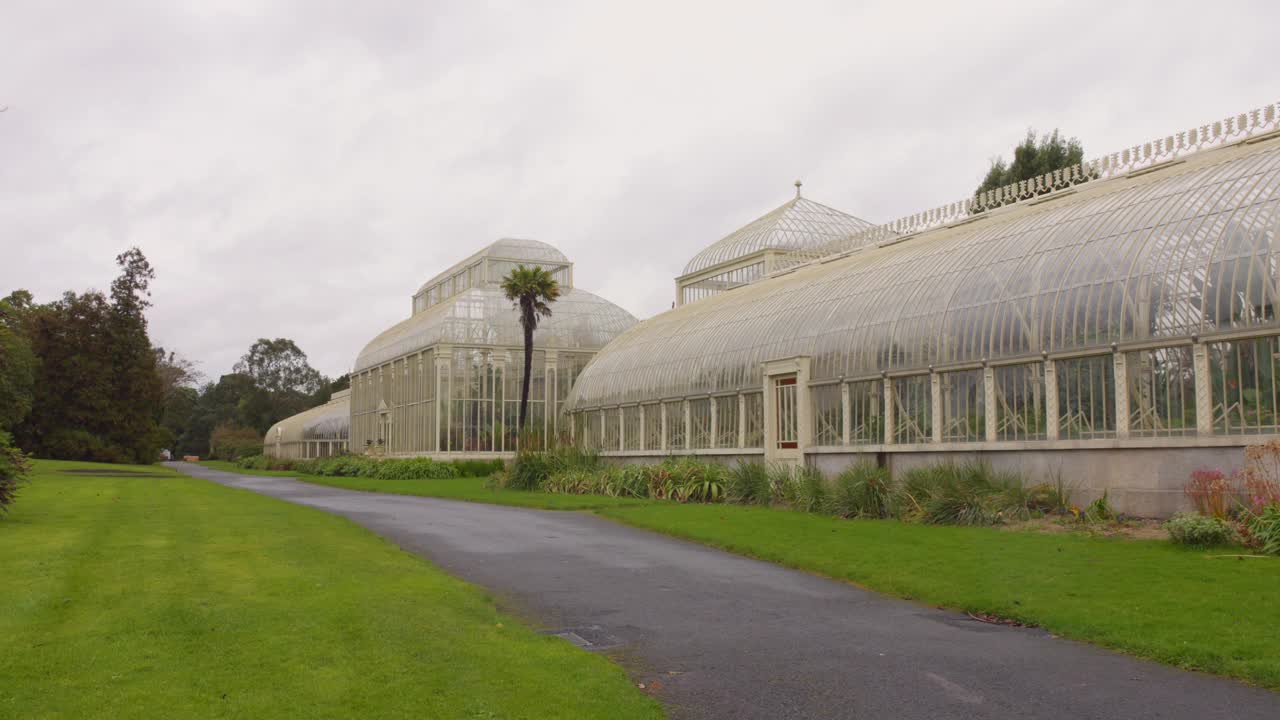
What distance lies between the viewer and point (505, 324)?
2135 inches

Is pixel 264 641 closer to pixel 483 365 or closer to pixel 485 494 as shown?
pixel 485 494

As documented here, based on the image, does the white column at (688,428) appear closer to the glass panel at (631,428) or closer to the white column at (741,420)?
the white column at (741,420)

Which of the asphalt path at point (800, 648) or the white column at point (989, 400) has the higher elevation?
the white column at point (989, 400)

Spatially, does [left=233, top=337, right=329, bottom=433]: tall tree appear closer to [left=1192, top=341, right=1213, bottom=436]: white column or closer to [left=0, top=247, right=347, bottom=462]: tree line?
[left=0, top=247, right=347, bottom=462]: tree line

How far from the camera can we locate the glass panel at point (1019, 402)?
2003cm

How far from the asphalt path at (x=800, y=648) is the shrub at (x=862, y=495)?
479 centimetres

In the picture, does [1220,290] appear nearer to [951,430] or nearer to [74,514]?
[951,430]

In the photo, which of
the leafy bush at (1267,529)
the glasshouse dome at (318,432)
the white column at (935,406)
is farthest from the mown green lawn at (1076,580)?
the glasshouse dome at (318,432)

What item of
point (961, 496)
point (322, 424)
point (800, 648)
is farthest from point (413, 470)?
point (322, 424)

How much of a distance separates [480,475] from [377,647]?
3958cm

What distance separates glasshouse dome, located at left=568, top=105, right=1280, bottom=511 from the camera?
56.2 feet

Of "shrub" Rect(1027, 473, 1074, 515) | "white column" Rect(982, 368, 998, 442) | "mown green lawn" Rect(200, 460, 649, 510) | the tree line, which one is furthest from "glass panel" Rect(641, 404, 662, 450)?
the tree line

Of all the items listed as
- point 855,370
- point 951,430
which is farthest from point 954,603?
point 855,370

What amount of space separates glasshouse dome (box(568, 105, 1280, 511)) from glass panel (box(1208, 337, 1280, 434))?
0.11 feet
